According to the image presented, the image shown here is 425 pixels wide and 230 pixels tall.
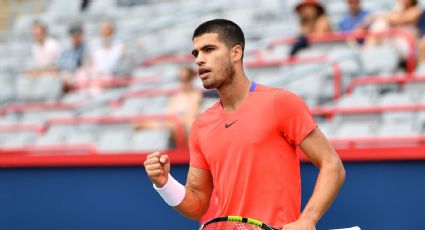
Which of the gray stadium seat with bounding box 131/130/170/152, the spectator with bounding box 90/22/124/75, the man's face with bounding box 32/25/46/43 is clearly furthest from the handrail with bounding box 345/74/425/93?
the man's face with bounding box 32/25/46/43

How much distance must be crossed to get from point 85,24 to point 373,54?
6690mm

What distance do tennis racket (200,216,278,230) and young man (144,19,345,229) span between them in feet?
0.65

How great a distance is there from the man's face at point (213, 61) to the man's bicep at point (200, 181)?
0.44 metres

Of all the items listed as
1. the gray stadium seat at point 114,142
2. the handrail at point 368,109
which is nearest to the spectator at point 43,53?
the gray stadium seat at point 114,142

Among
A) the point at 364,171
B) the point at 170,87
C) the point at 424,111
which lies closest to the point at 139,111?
the point at 170,87

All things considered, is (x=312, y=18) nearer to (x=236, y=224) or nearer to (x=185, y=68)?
(x=185, y=68)

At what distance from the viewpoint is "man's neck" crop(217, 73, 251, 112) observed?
12.4 ft

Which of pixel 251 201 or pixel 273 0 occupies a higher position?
pixel 273 0

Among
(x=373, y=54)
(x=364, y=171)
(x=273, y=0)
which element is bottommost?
(x=364, y=171)

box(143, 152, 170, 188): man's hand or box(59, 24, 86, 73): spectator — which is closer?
box(143, 152, 170, 188): man's hand

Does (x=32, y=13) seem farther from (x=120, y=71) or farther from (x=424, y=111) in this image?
(x=424, y=111)

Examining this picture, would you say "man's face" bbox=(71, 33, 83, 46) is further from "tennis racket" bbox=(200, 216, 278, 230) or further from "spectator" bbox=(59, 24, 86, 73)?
"tennis racket" bbox=(200, 216, 278, 230)

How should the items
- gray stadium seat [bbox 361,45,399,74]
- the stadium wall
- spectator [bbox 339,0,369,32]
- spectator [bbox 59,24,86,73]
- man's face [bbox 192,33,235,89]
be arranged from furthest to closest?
spectator [bbox 59,24,86,73], spectator [bbox 339,0,369,32], gray stadium seat [bbox 361,45,399,74], the stadium wall, man's face [bbox 192,33,235,89]

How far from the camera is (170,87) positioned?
1000cm
